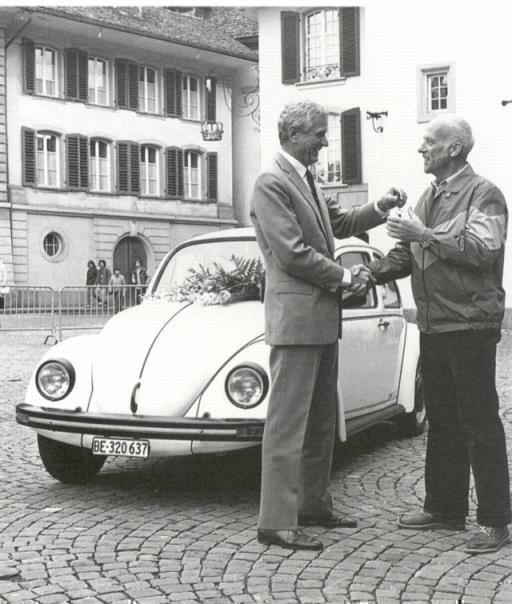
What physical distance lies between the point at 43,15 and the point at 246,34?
11.0 m

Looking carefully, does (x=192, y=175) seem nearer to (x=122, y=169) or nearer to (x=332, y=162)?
(x=122, y=169)

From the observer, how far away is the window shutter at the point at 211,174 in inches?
1622

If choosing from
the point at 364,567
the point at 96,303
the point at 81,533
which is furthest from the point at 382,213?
the point at 96,303

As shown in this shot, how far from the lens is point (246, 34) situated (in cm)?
4294

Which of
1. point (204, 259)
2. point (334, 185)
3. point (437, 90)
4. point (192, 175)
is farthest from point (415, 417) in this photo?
point (192, 175)

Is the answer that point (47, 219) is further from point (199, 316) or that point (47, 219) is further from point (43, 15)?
point (199, 316)

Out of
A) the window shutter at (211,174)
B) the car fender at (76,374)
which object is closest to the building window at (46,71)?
the window shutter at (211,174)

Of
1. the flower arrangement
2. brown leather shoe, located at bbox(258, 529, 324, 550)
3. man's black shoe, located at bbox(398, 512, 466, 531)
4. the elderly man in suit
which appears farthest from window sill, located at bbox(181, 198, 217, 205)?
brown leather shoe, located at bbox(258, 529, 324, 550)

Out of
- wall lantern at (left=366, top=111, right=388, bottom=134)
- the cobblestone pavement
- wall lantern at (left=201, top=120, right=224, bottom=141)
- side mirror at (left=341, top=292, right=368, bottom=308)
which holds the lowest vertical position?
the cobblestone pavement

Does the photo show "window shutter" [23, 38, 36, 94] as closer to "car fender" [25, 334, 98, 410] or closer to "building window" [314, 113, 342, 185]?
"building window" [314, 113, 342, 185]

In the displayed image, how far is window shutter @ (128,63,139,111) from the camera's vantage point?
38.6 m

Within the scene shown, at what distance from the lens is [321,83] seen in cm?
2989

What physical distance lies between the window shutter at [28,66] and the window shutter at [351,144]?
41.2ft

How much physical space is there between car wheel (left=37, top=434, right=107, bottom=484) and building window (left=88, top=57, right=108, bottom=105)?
3294cm
